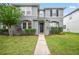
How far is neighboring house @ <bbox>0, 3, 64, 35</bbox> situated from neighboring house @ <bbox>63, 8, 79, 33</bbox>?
107 mm

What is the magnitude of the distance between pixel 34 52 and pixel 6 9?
101 cm

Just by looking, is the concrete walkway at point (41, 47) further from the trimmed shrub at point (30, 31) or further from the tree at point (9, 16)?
the tree at point (9, 16)

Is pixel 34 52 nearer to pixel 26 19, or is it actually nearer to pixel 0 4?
pixel 26 19

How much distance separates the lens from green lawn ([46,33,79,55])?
362 centimetres

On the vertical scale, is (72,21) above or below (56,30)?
above

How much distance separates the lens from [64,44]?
3.71m

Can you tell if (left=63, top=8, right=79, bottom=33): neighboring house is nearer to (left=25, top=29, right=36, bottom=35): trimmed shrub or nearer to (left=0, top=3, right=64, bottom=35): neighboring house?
(left=0, top=3, right=64, bottom=35): neighboring house

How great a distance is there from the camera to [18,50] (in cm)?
365

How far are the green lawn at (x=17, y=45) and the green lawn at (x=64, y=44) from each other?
1.10 feet

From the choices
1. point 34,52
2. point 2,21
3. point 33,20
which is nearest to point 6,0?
point 2,21

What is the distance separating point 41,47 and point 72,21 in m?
0.82

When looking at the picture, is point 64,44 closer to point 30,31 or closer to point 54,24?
point 54,24

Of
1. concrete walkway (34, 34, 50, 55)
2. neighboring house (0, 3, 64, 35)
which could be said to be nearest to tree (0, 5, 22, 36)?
neighboring house (0, 3, 64, 35)

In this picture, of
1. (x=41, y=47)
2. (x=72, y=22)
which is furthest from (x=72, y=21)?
(x=41, y=47)
